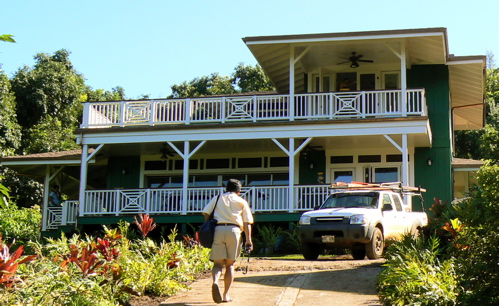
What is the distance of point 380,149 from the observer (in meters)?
23.2

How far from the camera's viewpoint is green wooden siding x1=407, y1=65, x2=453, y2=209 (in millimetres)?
22562

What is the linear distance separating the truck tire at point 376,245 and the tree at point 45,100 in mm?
25208

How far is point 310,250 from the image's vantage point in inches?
595

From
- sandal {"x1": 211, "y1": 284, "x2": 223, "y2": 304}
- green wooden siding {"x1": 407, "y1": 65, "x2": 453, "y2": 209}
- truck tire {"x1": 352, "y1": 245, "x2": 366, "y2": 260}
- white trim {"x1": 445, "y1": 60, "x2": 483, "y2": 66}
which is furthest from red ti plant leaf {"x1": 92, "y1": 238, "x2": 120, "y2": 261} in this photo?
white trim {"x1": 445, "y1": 60, "x2": 483, "y2": 66}

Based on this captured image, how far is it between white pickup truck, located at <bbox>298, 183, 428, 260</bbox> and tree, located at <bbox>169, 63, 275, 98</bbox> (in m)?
29.7

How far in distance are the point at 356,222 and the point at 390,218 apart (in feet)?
4.99

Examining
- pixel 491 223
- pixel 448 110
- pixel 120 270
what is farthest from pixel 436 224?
→ pixel 448 110

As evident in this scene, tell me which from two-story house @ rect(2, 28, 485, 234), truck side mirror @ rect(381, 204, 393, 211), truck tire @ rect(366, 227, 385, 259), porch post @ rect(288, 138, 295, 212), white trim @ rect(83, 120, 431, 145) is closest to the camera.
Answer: truck tire @ rect(366, 227, 385, 259)

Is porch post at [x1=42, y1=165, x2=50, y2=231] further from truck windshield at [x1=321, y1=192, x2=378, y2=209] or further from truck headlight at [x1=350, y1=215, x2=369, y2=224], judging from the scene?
truck headlight at [x1=350, y1=215, x2=369, y2=224]

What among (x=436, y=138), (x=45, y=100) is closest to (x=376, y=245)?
(x=436, y=138)

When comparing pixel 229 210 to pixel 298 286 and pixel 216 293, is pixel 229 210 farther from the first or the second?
pixel 298 286

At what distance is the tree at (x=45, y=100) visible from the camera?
123 ft

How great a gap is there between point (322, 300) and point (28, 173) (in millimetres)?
19584

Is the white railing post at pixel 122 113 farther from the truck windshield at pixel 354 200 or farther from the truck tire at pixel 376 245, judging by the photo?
the truck tire at pixel 376 245
